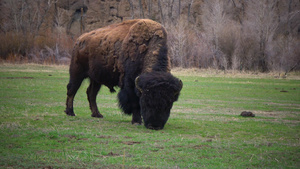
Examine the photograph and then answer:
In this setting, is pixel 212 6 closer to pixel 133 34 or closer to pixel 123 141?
pixel 133 34

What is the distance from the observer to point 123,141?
802cm

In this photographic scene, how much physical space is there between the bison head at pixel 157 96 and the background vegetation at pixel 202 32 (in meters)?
29.3

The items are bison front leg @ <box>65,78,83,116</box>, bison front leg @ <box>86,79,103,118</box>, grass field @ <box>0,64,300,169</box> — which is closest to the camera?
grass field @ <box>0,64,300,169</box>

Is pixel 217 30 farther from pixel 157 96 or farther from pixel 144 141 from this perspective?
pixel 144 141

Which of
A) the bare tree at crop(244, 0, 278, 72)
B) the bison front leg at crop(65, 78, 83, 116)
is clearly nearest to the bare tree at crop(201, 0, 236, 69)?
the bare tree at crop(244, 0, 278, 72)

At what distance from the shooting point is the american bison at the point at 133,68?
9.75 m

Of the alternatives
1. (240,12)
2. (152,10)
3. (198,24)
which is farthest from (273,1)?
(152,10)

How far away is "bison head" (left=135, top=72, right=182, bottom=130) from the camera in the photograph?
959 cm

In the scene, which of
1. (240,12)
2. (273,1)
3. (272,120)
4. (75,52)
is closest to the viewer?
(272,120)

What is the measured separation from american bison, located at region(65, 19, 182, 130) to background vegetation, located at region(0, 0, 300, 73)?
25.5m

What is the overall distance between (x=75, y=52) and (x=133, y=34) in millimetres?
3022

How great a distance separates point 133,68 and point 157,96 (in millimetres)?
1847

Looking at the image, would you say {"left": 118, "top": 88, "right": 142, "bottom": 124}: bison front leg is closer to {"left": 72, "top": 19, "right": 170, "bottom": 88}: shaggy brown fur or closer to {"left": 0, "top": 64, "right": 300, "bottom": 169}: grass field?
{"left": 0, "top": 64, "right": 300, "bottom": 169}: grass field

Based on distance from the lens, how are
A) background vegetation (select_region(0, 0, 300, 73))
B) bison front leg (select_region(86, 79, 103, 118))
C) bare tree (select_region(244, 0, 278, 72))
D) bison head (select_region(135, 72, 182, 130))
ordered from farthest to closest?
1. background vegetation (select_region(0, 0, 300, 73))
2. bare tree (select_region(244, 0, 278, 72))
3. bison front leg (select_region(86, 79, 103, 118))
4. bison head (select_region(135, 72, 182, 130))
